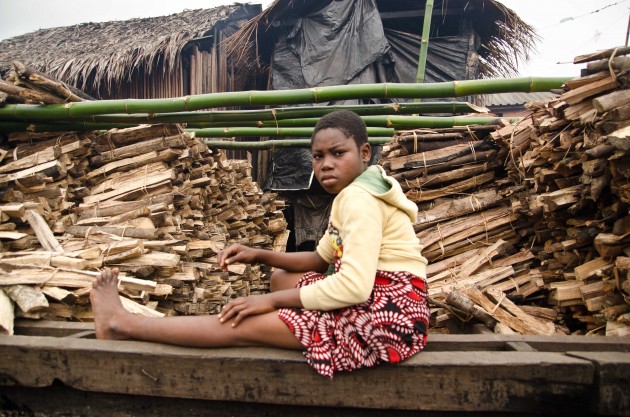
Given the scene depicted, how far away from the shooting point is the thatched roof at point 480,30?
8.14 metres

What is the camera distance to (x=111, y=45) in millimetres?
9250

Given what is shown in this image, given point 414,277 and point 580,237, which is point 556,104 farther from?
point 414,277

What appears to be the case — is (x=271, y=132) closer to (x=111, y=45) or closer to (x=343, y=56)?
(x=343, y=56)

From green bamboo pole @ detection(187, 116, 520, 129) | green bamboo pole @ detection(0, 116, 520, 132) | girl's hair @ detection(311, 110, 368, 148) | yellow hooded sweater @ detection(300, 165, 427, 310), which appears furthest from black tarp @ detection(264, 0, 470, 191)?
yellow hooded sweater @ detection(300, 165, 427, 310)

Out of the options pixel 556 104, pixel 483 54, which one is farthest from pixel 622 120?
pixel 483 54

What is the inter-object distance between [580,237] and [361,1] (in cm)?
727

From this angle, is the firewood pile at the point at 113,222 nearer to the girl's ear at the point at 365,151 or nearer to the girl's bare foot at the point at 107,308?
the girl's bare foot at the point at 107,308

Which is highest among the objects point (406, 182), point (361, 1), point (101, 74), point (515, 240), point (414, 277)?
point (361, 1)

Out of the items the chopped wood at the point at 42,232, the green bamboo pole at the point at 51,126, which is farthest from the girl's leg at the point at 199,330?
the green bamboo pole at the point at 51,126

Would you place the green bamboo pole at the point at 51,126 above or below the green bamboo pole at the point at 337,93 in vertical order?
below

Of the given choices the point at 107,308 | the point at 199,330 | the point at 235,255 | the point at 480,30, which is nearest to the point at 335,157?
the point at 235,255

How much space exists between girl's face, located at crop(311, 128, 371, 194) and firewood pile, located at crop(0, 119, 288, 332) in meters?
1.55

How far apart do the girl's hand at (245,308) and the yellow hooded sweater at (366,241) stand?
0.18 metres

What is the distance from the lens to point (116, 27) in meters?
10.5
